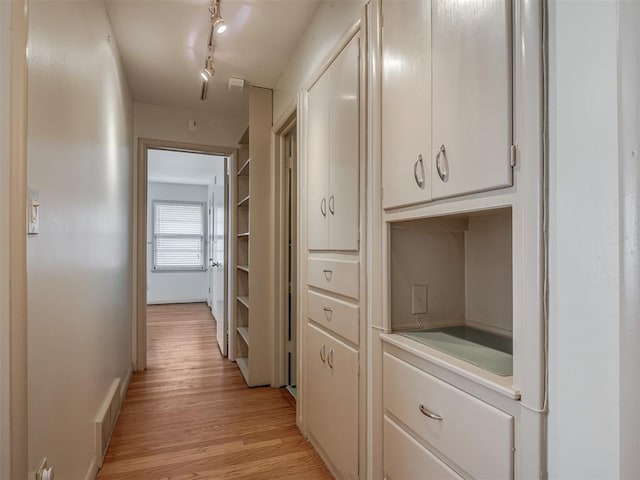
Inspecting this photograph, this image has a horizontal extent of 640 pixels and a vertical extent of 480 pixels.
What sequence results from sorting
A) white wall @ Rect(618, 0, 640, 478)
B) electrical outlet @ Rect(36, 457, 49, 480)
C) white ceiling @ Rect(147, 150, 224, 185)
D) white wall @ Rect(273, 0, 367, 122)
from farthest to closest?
white ceiling @ Rect(147, 150, 224, 185) → white wall @ Rect(273, 0, 367, 122) → electrical outlet @ Rect(36, 457, 49, 480) → white wall @ Rect(618, 0, 640, 478)

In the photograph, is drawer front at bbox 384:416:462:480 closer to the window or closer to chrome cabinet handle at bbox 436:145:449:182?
chrome cabinet handle at bbox 436:145:449:182

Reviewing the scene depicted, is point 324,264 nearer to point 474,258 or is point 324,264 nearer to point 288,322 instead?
point 474,258

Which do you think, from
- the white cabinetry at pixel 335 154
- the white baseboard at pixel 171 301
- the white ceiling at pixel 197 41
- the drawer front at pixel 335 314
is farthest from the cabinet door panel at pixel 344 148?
the white baseboard at pixel 171 301

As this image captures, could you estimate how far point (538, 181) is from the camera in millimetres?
768

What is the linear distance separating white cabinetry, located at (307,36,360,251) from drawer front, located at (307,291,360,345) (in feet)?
0.89

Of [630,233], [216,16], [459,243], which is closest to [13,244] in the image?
[630,233]

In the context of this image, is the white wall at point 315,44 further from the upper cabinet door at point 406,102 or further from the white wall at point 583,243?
the white wall at point 583,243

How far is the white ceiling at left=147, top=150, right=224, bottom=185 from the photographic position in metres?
5.06

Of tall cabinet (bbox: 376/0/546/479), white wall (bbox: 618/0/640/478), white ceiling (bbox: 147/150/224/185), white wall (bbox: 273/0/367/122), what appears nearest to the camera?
white wall (bbox: 618/0/640/478)

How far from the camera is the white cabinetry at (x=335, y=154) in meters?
1.57

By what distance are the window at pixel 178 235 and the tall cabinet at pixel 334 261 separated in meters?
5.91

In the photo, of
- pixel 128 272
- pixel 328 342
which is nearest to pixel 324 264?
pixel 328 342

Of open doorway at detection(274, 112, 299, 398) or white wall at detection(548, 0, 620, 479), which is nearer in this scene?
white wall at detection(548, 0, 620, 479)

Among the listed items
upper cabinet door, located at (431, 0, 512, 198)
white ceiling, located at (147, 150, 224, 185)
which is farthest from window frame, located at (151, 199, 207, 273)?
upper cabinet door, located at (431, 0, 512, 198)
